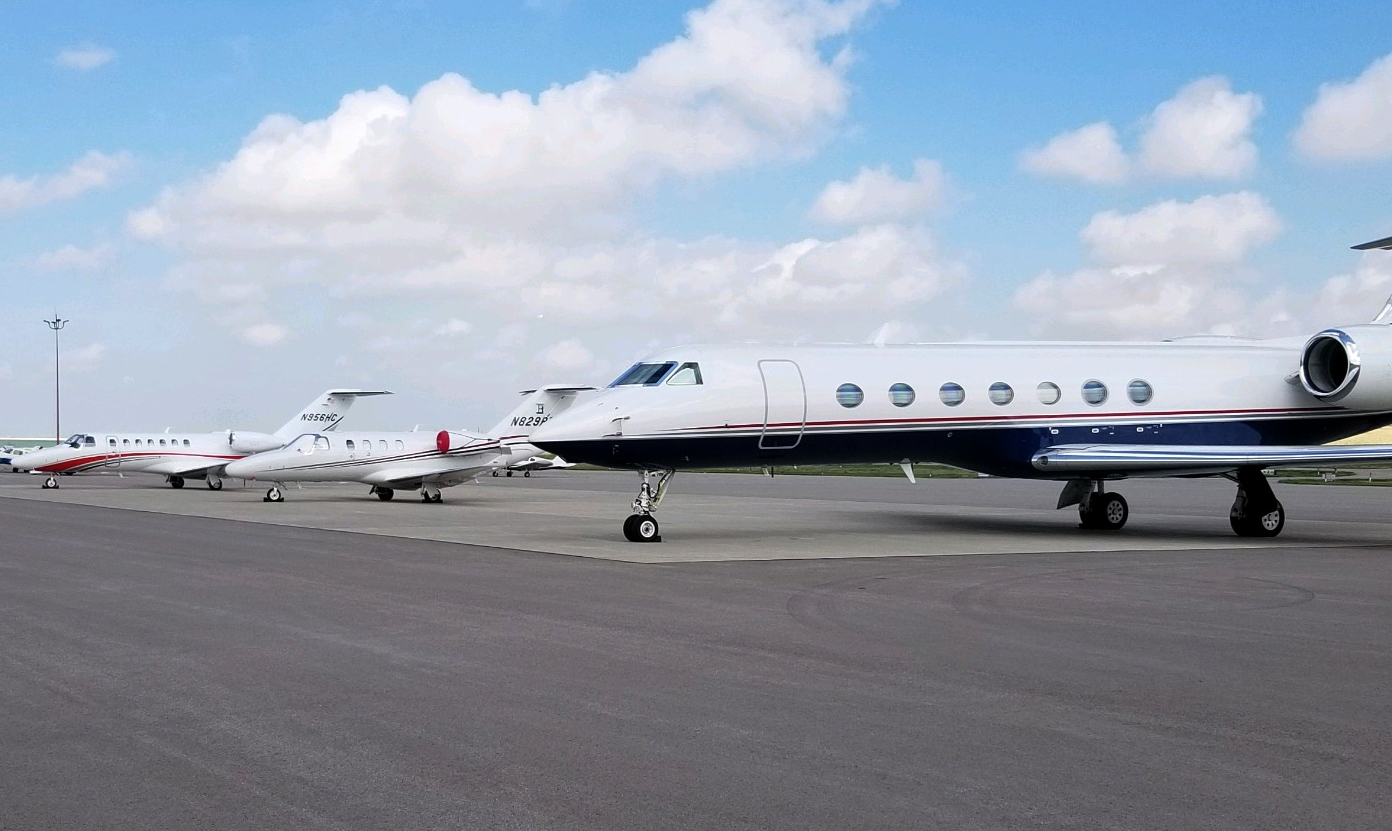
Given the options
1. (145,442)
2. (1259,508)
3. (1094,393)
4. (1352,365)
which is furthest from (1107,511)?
(145,442)

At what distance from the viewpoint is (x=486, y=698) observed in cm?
652

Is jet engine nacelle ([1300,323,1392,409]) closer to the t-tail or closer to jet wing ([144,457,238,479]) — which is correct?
the t-tail

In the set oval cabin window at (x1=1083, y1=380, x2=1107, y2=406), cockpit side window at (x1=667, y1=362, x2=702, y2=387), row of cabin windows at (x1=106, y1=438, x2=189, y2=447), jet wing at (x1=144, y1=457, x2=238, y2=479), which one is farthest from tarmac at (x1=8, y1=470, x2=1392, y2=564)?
row of cabin windows at (x1=106, y1=438, x2=189, y2=447)

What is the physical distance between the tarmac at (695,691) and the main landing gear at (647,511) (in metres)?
1.87

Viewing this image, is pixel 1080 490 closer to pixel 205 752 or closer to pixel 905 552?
pixel 905 552

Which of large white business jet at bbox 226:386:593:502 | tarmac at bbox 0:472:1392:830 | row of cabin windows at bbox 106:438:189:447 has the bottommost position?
tarmac at bbox 0:472:1392:830

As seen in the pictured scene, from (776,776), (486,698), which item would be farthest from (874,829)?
(486,698)

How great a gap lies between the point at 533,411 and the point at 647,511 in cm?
1830

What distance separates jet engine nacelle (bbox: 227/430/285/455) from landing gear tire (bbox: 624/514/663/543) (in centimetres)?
2997

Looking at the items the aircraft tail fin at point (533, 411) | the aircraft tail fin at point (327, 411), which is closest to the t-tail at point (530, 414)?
the aircraft tail fin at point (533, 411)

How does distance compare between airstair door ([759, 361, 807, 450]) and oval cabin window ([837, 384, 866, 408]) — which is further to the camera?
oval cabin window ([837, 384, 866, 408])

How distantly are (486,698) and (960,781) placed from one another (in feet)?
8.87

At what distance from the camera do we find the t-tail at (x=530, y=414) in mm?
33344

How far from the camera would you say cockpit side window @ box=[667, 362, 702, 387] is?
17047mm
